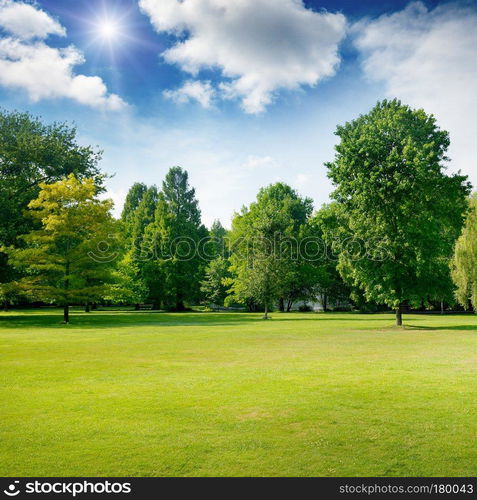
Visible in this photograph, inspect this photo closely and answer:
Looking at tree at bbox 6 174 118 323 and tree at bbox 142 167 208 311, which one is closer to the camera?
tree at bbox 6 174 118 323

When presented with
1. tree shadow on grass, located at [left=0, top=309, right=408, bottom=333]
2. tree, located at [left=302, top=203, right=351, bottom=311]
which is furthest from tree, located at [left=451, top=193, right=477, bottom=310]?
tree, located at [left=302, top=203, right=351, bottom=311]

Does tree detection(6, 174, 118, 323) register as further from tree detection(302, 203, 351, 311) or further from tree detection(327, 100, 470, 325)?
tree detection(302, 203, 351, 311)

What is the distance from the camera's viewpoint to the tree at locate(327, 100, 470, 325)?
3241 cm

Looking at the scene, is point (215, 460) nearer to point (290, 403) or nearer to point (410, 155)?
point (290, 403)

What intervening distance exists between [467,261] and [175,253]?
136 feet

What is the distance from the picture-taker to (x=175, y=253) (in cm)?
7188

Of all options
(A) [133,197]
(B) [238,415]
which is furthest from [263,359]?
(A) [133,197]

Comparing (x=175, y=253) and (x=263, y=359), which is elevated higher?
(x=175, y=253)

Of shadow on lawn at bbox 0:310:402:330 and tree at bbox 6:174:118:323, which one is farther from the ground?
tree at bbox 6:174:118:323

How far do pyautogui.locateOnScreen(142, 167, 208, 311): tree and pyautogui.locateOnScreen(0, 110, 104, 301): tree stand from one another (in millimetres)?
22217

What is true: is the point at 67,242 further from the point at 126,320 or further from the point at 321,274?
the point at 321,274

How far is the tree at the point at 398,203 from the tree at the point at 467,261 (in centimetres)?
1235

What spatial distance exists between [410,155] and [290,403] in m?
26.3
